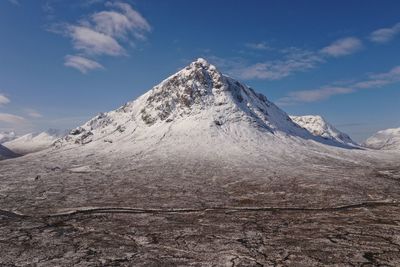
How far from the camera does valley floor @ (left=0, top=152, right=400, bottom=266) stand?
1977cm

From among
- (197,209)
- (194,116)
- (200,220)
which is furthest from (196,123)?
(200,220)

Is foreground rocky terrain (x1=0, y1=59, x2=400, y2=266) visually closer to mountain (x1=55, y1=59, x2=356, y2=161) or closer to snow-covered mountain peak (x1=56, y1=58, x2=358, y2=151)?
mountain (x1=55, y1=59, x2=356, y2=161)

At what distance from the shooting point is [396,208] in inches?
1356

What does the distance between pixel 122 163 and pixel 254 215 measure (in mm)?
52712

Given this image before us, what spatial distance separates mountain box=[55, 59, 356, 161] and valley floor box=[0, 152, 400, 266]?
38114 mm

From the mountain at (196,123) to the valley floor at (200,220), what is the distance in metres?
38.1

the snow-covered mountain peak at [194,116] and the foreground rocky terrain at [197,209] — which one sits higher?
the snow-covered mountain peak at [194,116]

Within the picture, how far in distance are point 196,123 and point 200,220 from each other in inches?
3477

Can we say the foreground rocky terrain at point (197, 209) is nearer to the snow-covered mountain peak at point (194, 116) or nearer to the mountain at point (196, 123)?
the mountain at point (196, 123)

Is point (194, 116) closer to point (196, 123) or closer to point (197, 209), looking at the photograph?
point (196, 123)

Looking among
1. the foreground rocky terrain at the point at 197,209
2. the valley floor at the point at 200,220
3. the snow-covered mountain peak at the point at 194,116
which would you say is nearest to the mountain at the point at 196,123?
the snow-covered mountain peak at the point at 194,116

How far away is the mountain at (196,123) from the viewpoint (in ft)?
328

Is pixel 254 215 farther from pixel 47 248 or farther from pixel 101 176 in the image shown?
pixel 101 176

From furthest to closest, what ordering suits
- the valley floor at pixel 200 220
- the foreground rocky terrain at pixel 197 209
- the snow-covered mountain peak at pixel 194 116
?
the snow-covered mountain peak at pixel 194 116
the foreground rocky terrain at pixel 197 209
the valley floor at pixel 200 220
